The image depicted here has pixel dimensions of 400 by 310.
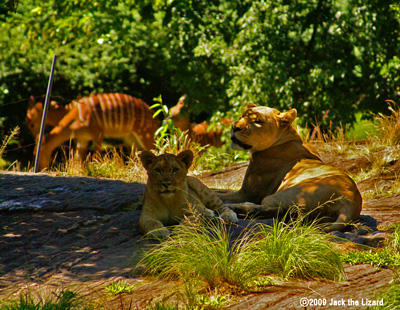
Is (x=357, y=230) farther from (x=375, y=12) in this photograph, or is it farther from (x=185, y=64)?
(x=185, y=64)

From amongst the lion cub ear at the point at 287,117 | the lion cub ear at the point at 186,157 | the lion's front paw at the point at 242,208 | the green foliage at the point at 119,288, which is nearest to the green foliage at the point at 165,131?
the lion cub ear at the point at 287,117

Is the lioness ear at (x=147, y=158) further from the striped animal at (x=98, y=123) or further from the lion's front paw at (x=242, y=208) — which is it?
the striped animal at (x=98, y=123)

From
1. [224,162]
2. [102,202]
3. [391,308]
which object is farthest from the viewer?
[224,162]

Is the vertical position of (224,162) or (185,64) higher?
(185,64)

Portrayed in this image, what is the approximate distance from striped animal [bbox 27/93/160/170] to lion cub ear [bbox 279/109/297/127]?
6.64 m

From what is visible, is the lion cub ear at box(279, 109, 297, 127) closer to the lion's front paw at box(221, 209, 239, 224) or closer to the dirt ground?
the dirt ground

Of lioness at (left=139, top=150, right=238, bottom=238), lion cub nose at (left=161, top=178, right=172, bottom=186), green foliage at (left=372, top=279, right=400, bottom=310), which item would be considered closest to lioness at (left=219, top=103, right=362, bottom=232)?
lioness at (left=139, top=150, right=238, bottom=238)

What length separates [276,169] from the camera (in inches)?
250

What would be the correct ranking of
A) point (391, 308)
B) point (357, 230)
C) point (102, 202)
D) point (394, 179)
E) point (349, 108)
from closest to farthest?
point (391, 308), point (357, 230), point (102, 202), point (394, 179), point (349, 108)

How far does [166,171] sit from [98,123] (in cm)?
816

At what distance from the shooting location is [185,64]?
1342 cm

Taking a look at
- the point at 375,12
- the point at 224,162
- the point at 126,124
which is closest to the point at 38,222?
the point at 224,162

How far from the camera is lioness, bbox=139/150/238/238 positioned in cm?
504

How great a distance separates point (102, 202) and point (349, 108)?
8111mm
